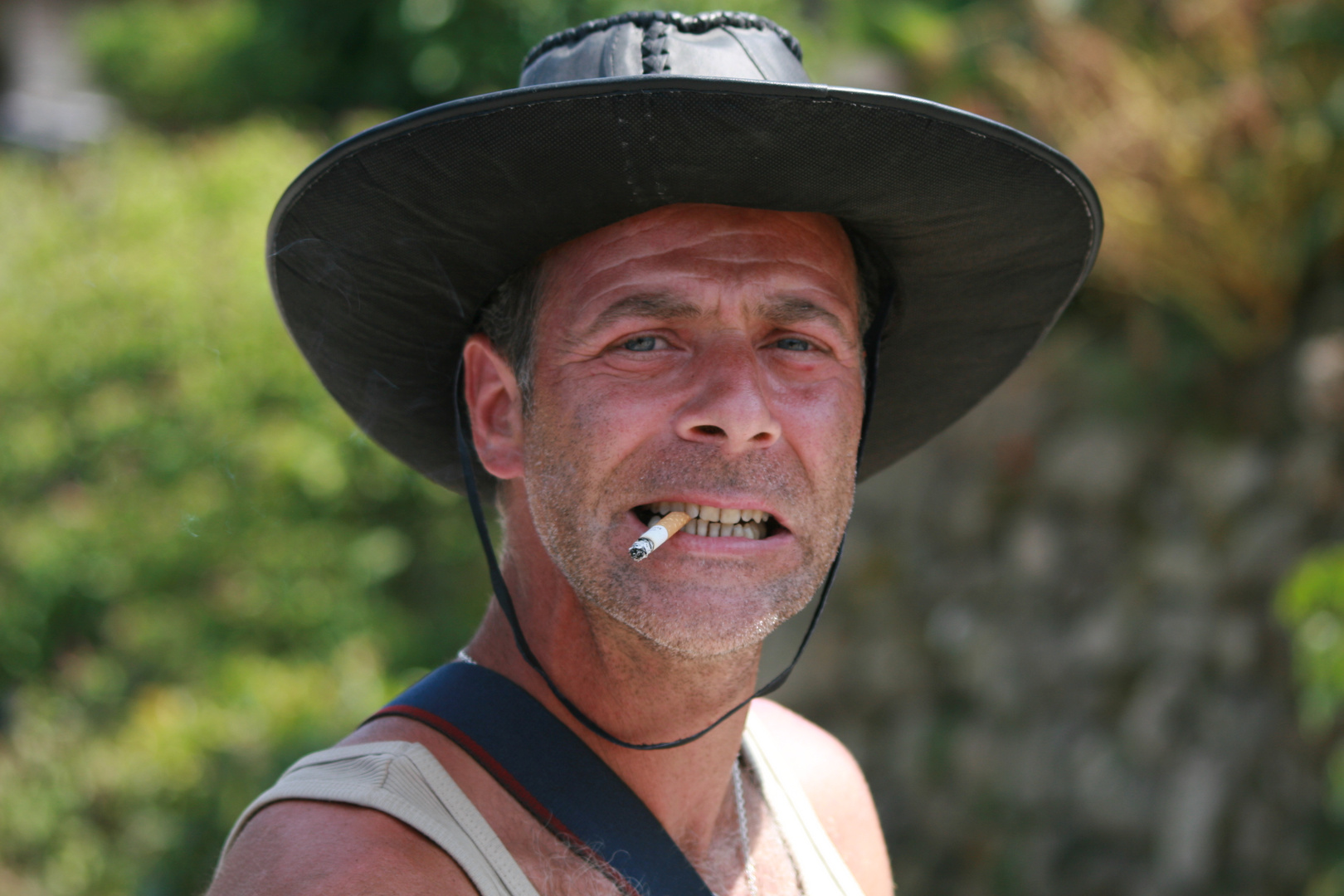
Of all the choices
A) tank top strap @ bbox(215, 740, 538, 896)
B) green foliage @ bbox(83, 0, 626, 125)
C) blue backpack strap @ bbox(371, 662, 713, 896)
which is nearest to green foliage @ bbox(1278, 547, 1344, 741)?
blue backpack strap @ bbox(371, 662, 713, 896)

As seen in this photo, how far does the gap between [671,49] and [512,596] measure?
0.89m

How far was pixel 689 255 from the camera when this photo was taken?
1664 mm

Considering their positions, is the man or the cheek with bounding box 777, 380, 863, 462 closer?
the man

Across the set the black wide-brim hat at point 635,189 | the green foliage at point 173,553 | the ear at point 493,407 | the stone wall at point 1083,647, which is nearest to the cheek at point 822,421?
the black wide-brim hat at point 635,189

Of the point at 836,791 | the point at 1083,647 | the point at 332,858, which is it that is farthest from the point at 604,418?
the point at 1083,647

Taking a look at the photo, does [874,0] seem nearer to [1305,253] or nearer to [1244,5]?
[1244,5]

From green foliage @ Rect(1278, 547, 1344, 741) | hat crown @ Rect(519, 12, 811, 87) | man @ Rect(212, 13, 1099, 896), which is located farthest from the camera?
green foliage @ Rect(1278, 547, 1344, 741)

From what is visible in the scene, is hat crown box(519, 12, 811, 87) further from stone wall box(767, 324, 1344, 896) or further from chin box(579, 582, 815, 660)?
stone wall box(767, 324, 1344, 896)

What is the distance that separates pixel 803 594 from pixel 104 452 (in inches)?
190

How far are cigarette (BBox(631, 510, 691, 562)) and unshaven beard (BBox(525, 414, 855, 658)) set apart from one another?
0.13ft

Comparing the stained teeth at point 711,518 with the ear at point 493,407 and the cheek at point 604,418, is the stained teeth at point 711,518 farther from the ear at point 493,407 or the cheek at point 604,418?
the ear at point 493,407

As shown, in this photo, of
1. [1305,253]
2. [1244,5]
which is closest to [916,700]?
[1305,253]

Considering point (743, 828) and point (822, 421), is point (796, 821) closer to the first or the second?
point (743, 828)

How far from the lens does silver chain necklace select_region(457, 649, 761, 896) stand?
1823 millimetres
